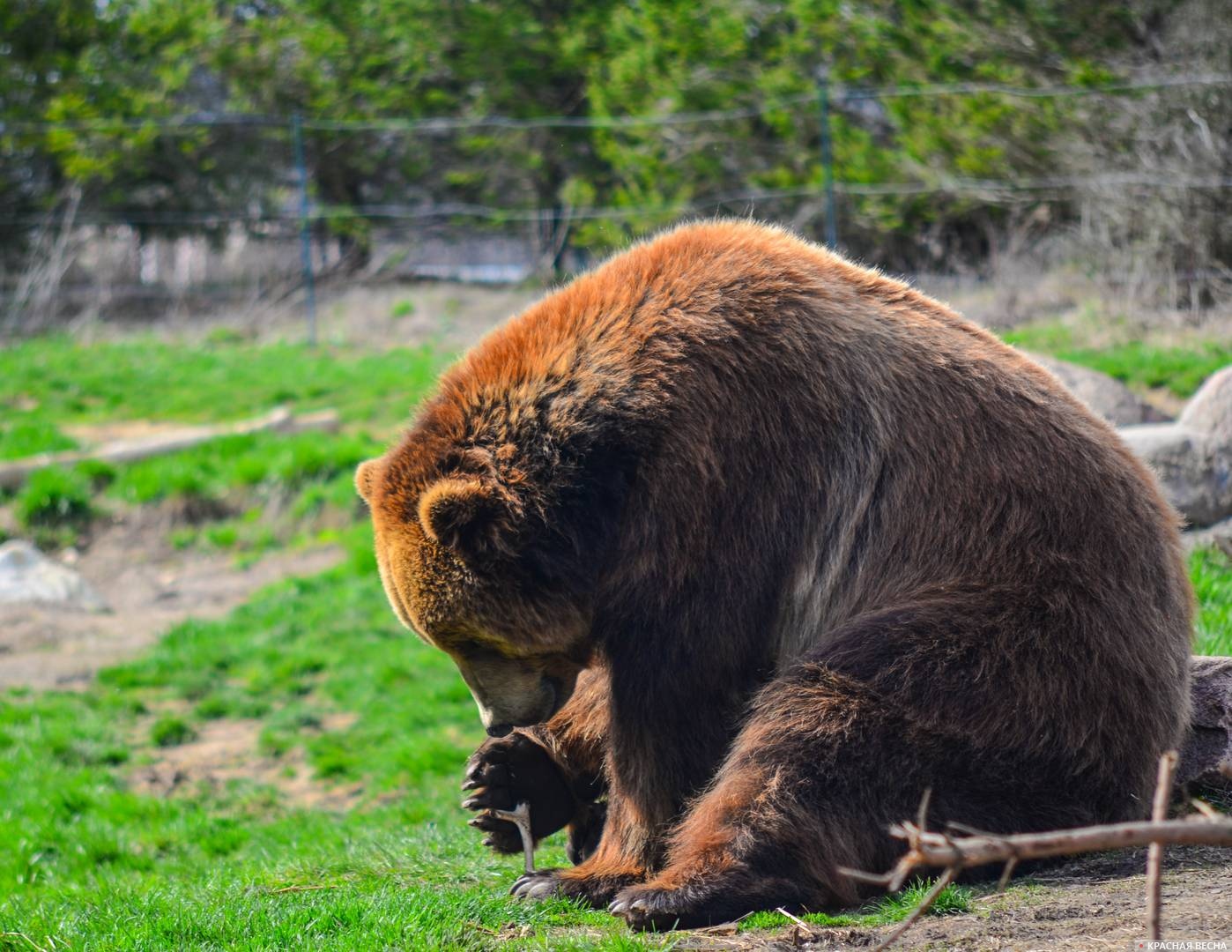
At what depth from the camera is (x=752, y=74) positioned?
57.9 feet

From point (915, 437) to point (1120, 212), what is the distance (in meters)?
9.27

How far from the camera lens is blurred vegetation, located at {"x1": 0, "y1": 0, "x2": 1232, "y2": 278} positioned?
1380cm

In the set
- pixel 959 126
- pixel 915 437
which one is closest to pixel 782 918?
pixel 915 437

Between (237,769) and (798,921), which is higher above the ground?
(798,921)

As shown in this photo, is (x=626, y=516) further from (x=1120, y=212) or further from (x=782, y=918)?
(x=1120, y=212)

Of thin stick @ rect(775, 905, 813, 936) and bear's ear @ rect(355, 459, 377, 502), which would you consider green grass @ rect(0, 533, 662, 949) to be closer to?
thin stick @ rect(775, 905, 813, 936)

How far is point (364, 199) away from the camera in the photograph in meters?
22.3

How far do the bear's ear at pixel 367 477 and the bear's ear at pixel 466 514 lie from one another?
0.59 metres

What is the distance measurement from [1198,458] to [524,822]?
4505mm

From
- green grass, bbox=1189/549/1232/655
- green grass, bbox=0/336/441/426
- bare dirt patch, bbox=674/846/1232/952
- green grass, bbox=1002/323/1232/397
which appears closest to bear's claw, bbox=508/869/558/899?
bare dirt patch, bbox=674/846/1232/952

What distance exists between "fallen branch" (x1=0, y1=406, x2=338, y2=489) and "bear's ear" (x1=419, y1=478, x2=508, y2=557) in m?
9.05

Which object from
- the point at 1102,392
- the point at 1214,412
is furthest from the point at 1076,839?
the point at 1102,392

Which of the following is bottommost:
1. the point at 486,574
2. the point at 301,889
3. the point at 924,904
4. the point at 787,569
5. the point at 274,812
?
the point at 274,812

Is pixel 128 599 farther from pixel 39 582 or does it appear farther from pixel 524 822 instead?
pixel 524 822
